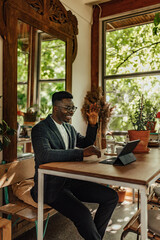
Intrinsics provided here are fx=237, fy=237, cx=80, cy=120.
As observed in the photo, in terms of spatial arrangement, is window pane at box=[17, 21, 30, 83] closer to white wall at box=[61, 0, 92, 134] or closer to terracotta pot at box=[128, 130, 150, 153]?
white wall at box=[61, 0, 92, 134]

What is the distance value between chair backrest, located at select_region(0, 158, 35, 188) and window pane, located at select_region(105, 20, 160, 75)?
2.47 metres

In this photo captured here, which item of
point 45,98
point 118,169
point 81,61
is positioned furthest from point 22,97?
point 81,61

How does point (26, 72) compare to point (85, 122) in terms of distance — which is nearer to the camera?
point (26, 72)

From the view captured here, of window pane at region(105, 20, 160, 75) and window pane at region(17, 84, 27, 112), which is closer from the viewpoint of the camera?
window pane at region(17, 84, 27, 112)

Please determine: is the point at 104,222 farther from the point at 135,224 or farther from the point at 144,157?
the point at 144,157

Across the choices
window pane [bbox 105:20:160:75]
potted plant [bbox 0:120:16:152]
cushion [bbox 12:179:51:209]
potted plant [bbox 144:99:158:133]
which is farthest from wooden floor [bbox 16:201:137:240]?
window pane [bbox 105:20:160:75]

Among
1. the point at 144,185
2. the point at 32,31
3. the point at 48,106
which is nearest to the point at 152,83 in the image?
the point at 48,106

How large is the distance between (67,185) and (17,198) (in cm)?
71

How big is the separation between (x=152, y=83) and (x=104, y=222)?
8.91ft

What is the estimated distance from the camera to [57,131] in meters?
2.11

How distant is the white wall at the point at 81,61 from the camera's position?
3873mm

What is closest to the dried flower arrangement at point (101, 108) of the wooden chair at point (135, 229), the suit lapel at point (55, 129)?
the suit lapel at point (55, 129)

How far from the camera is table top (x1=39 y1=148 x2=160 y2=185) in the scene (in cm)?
136

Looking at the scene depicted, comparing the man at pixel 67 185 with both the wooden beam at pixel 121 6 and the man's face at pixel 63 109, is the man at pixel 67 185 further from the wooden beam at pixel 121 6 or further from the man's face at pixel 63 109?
the wooden beam at pixel 121 6
